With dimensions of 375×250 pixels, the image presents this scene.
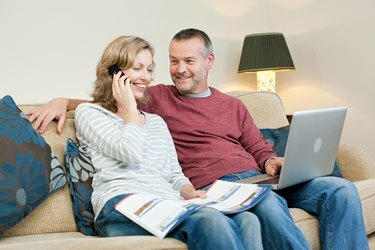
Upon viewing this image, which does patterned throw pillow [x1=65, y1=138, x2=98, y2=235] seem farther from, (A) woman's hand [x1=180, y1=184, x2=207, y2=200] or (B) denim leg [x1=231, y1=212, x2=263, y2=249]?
(B) denim leg [x1=231, y1=212, x2=263, y2=249]

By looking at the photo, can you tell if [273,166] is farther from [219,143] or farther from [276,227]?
[276,227]

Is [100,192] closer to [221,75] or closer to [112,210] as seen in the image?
[112,210]

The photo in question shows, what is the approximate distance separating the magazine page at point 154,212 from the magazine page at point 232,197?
100 mm

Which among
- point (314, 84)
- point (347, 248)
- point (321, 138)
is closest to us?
point (347, 248)

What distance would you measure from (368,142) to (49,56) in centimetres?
199

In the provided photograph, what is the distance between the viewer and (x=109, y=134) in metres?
1.84

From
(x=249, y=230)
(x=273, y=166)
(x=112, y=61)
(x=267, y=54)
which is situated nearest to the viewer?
(x=249, y=230)

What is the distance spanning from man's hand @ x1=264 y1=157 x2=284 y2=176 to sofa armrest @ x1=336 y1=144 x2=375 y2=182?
1.38 feet

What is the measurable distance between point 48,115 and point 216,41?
6.34 feet

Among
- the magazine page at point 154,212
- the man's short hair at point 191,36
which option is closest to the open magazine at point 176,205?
the magazine page at point 154,212

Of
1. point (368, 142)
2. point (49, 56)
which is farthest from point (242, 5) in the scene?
point (49, 56)

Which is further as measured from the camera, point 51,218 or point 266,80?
point 266,80

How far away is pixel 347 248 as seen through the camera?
1.80 metres

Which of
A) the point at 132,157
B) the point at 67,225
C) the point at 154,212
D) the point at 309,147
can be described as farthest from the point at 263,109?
the point at 154,212
